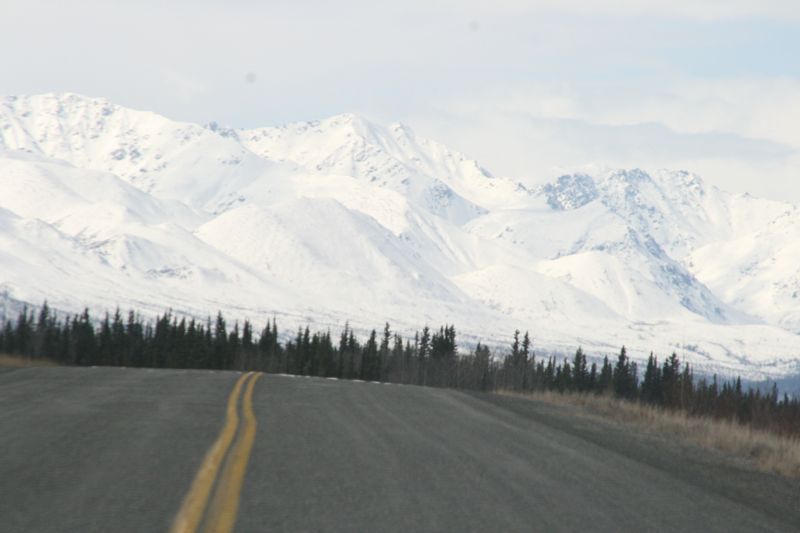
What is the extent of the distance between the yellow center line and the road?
25 mm

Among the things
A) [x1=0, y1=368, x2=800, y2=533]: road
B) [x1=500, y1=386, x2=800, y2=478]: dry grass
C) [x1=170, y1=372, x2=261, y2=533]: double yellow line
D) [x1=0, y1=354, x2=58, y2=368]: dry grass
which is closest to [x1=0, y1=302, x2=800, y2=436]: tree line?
[x1=0, y1=354, x2=58, y2=368]: dry grass

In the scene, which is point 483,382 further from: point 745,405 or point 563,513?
point 563,513

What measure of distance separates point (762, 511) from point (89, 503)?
7.17m

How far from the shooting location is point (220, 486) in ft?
35.3

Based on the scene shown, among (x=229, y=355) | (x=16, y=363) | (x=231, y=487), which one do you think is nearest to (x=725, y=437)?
(x=231, y=487)

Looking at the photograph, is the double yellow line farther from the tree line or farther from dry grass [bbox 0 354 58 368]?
the tree line

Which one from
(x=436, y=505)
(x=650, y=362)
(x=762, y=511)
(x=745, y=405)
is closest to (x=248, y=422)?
(x=436, y=505)

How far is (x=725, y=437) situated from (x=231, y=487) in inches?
533

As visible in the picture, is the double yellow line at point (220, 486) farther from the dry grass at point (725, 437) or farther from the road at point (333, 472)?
the dry grass at point (725, 437)

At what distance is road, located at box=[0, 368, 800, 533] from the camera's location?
32.1 ft

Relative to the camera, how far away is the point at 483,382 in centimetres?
14300

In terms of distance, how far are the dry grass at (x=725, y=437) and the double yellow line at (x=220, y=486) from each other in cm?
848

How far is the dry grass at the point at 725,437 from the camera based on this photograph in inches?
724

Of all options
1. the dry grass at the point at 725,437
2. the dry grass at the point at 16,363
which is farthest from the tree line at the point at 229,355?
the dry grass at the point at 725,437
